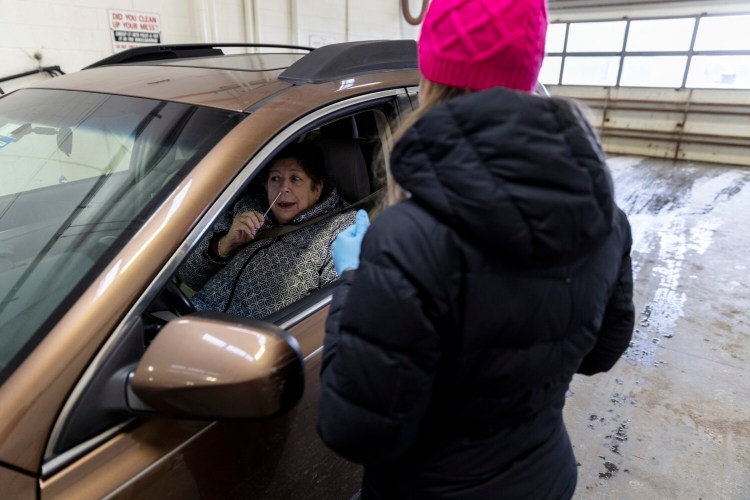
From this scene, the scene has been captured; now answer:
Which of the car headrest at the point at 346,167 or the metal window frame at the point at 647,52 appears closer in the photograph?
the car headrest at the point at 346,167

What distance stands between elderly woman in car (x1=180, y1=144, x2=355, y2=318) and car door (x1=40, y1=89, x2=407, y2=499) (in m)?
0.30

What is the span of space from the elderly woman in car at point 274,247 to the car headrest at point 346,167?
5 cm

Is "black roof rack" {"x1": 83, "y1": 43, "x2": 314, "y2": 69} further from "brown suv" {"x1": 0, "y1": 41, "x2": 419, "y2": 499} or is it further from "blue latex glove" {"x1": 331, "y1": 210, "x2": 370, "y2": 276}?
"blue latex glove" {"x1": 331, "y1": 210, "x2": 370, "y2": 276}

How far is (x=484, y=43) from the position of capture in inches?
30.6

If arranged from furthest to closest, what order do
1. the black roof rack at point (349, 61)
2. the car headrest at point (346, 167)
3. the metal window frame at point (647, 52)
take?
the metal window frame at point (647, 52), the car headrest at point (346, 167), the black roof rack at point (349, 61)

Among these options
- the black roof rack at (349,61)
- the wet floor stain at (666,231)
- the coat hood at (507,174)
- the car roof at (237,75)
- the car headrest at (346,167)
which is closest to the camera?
the coat hood at (507,174)

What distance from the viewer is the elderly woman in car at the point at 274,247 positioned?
1.65 meters

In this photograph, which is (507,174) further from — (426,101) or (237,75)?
(237,75)

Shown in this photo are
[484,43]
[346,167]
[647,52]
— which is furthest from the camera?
[647,52]

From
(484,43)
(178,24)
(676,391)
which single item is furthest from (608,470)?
(178,24)

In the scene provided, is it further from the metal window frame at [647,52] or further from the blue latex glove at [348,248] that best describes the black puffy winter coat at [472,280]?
the metal window frame at [647,52]

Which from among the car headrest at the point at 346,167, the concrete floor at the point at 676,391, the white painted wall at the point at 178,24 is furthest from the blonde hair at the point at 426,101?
the white painted wall at the point at 178,24

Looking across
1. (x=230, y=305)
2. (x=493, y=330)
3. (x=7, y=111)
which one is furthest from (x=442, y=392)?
(x=7, y=111)

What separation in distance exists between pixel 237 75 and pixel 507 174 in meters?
1.14
